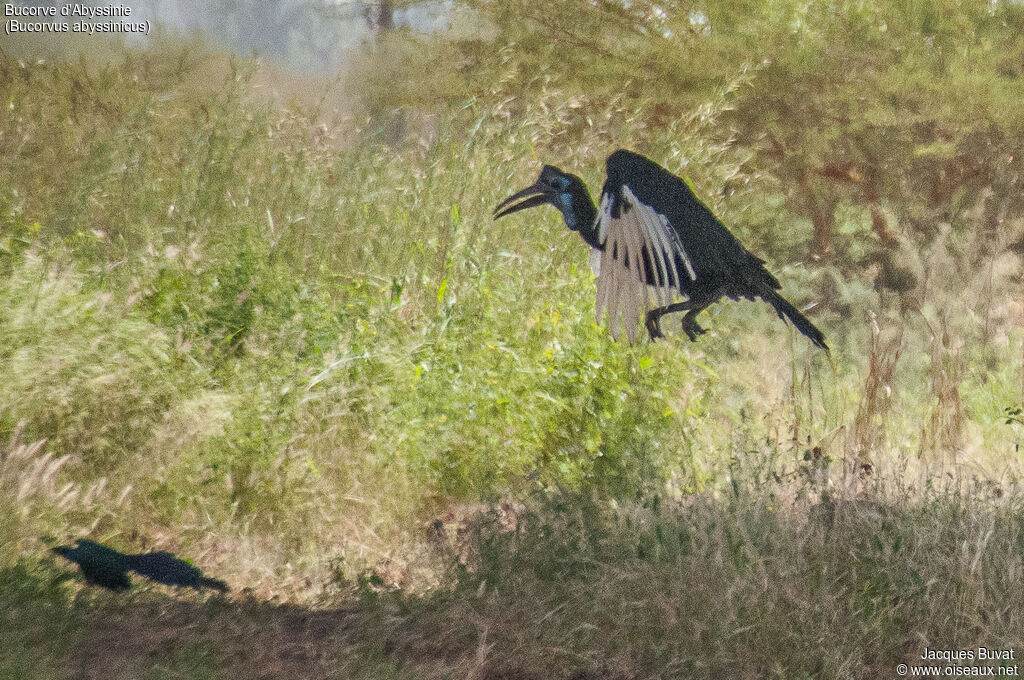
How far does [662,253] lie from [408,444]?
A: 4.67 ft

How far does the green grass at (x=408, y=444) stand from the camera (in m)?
2.89

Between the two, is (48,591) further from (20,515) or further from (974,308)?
(974,308)

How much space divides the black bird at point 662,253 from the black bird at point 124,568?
1.46 m

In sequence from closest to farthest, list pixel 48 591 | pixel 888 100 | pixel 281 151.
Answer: pixel 48 591
pixel 281 151
pixel 888 100

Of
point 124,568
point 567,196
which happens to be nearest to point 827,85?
point 567,196

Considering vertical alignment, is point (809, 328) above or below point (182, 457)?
above

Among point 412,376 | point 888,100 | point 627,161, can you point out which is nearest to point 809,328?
point 627,161

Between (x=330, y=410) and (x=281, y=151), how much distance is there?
1.61 m

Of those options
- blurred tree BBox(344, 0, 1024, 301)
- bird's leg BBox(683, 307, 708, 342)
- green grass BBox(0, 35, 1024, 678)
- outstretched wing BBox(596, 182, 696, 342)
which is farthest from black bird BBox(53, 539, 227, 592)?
blurred tree BBox(344, 0, 1024, 301)

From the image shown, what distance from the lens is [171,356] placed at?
389 cm

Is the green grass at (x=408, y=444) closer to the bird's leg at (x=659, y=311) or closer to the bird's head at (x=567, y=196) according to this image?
the bird's leg at (x=659, y=311)

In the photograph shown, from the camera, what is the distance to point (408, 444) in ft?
12.9

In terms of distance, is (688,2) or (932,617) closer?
(932,617)

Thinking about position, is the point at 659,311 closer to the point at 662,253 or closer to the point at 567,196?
the point at 662,253
